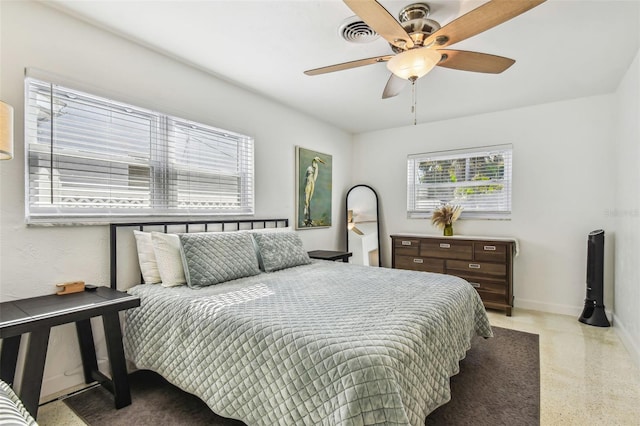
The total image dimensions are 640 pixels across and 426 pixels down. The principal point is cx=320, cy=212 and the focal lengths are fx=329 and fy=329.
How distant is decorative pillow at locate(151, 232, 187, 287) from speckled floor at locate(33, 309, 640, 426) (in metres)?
0.89

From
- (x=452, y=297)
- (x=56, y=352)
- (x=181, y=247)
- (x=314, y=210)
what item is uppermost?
(x=314, y=210)

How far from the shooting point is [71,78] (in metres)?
2.12

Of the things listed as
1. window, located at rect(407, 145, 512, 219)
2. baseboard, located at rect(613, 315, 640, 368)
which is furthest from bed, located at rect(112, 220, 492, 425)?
window, located at rect(407, 145, 512, 219)

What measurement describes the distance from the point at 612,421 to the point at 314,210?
3.27 meters

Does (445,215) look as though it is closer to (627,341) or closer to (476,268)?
(476,268)

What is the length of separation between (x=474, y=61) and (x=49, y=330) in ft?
9.28

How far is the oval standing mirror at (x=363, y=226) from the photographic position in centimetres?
486

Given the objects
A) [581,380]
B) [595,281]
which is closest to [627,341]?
[595,281]

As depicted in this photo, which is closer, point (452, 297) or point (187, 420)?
point (187, 420)

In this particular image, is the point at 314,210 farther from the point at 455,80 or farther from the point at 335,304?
the point at 335,304

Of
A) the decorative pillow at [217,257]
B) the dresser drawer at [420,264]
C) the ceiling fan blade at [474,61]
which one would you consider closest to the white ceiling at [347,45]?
the ceiling fan blade at [474,61]

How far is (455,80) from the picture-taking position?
3.09m

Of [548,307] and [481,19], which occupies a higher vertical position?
[481,19]

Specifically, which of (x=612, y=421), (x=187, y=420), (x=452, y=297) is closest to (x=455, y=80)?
(x=452, y=297)
